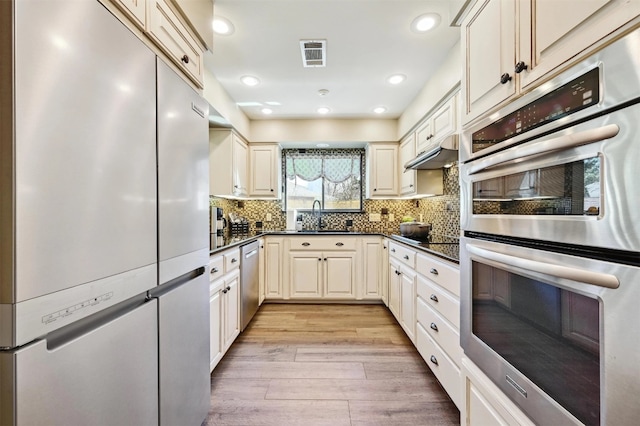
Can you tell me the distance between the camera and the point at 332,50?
6.98 feet

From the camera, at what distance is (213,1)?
1637 millimetres

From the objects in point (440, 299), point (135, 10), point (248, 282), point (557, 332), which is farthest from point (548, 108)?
point (248, 282)

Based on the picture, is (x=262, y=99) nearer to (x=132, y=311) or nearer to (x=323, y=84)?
(x=323, y=84)

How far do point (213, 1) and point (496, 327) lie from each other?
2266 millimetres

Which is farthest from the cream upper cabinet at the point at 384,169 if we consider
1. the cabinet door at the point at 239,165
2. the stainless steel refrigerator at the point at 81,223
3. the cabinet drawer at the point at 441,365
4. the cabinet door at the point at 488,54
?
the stainless steel refrigerator at the point at 81,223

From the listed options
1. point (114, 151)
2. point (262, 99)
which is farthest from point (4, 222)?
point (262, 99)

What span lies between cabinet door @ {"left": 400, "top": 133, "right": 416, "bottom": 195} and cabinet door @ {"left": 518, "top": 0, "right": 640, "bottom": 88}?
7.31ft

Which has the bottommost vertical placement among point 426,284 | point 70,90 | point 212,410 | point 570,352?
point 212,410

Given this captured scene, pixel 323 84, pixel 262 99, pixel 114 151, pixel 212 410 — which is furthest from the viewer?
A: pixel 262 99

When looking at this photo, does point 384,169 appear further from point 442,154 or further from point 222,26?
point 222,26

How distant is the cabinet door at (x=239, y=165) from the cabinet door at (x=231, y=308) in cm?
120

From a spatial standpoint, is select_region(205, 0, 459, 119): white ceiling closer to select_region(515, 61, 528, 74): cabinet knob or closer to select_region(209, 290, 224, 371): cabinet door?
select_region(515, 61, 528, 74): cabinet knob

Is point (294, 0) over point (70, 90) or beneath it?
over

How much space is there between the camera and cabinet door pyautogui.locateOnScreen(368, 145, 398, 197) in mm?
3666
